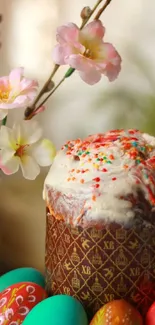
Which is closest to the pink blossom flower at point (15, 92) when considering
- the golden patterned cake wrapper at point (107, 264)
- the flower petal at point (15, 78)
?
the flower petal at point (15, 78)

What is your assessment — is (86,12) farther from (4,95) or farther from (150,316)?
(150,316)

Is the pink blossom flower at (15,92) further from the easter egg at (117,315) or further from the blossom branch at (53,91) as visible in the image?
the easter egg at (117,315)

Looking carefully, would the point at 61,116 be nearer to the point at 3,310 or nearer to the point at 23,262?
the point at 23,262

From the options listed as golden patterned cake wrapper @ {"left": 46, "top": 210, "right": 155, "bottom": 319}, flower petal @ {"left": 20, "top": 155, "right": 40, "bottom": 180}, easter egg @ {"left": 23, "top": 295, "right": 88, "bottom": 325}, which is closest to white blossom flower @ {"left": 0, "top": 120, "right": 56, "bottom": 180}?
flower petal @ {"left": 20, "top": 155, "right": 40, "bottom": 180}

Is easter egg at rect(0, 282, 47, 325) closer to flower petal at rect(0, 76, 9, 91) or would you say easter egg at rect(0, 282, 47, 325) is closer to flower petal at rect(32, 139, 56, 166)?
flower petal at rect(32, 139, 56, 166)

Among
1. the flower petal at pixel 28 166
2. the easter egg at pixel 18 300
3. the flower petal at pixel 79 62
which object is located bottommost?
the easter egg at pixel 18 300

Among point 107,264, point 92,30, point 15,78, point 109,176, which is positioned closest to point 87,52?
point 92,30
